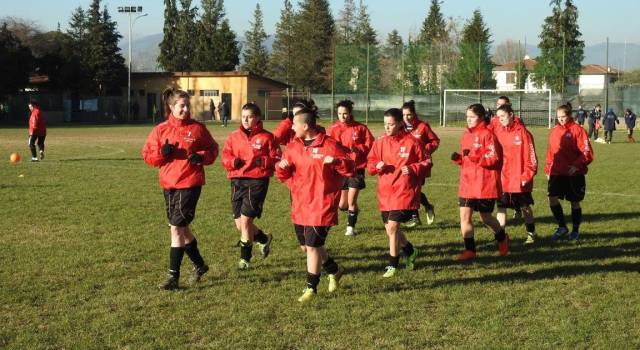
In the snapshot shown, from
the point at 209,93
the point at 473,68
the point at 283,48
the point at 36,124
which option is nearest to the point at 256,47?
the point at 283,48

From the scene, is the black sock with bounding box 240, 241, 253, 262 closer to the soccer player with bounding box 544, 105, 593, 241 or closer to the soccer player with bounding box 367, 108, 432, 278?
the soccer player with bounding box 367, 108, 432, 278

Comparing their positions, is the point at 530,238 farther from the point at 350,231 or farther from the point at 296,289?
the point at 296,289

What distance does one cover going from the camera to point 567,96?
→ 164 feet

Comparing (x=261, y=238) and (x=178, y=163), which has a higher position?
(x=178, y=163)

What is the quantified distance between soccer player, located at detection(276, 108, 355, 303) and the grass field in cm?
63

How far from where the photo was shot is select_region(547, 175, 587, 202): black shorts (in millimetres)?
10750

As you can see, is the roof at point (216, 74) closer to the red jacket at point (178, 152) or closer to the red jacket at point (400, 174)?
the red jacket at point (400, 174)

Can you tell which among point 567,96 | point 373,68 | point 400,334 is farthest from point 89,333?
point 373,68

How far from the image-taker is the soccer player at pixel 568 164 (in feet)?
34.7

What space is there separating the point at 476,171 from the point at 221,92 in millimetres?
61590

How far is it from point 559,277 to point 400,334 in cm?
277

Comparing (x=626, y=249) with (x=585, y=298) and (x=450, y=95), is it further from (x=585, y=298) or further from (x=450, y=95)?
(x=450, y=95)

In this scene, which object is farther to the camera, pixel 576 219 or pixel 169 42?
pixel 169 42

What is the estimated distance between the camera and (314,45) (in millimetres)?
94125
